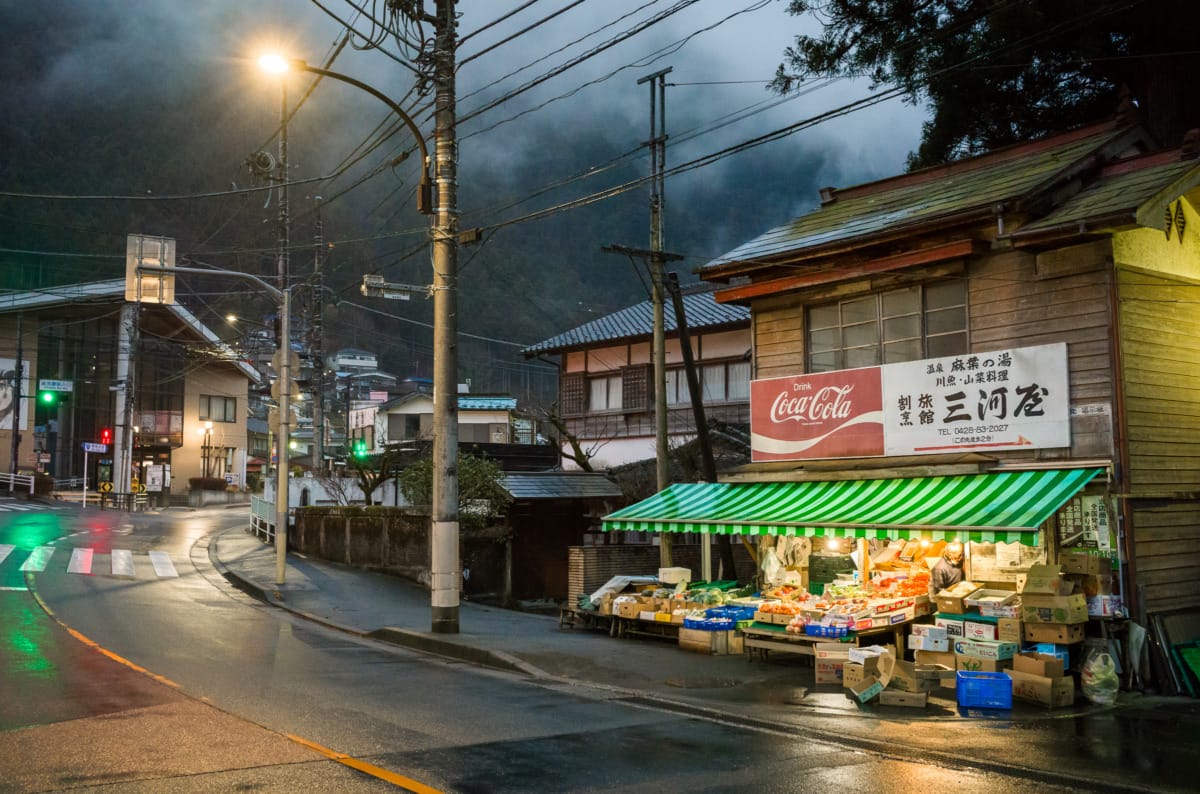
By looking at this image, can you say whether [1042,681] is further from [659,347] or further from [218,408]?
[218,408]

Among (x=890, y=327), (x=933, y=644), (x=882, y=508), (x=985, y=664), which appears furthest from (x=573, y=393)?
(x=985, y=664)

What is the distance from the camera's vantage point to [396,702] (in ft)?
35.2

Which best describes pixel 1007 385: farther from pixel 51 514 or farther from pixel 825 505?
pixel 51 514

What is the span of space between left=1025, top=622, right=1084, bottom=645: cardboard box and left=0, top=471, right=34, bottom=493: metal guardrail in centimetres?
5232

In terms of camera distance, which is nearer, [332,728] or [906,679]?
[332,728]

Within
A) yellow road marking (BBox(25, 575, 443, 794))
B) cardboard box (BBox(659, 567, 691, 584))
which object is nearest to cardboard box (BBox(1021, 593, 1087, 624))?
cardboard box (BBox(659, 567, 691, 584))

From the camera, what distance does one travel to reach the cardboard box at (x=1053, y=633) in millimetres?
12055

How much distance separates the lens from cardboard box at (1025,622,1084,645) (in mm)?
12055

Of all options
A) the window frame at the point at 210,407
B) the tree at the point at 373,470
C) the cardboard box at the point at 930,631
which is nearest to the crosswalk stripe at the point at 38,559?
the tree at the point at 373,470

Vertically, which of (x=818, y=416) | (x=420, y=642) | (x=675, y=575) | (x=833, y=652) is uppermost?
(x=818, y=416)

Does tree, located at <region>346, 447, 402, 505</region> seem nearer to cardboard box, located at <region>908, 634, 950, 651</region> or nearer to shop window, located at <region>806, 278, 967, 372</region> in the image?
shop window, located at <region>806, 278, 967, 372</region>

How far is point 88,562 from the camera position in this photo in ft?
82.8

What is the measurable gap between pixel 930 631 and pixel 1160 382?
484 centimetres

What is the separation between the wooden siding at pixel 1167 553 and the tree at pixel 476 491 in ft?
48.1
